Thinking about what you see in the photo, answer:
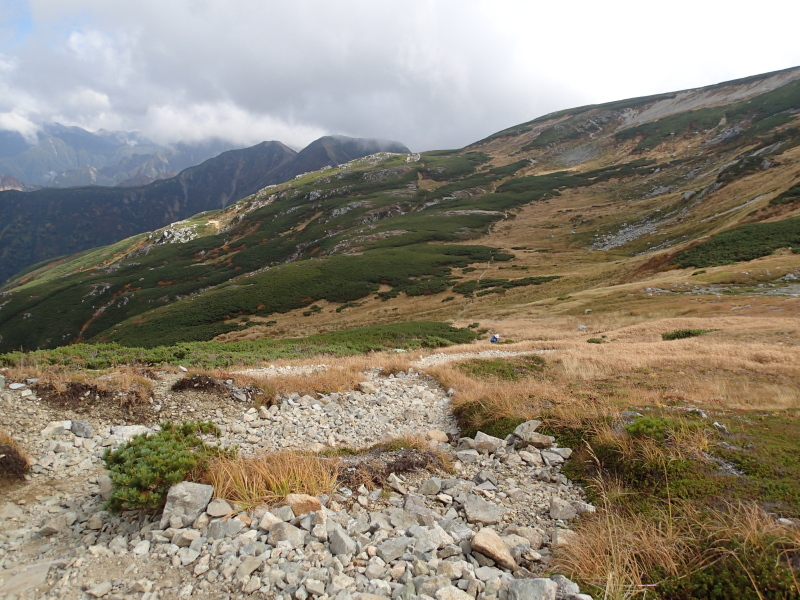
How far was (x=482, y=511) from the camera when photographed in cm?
505

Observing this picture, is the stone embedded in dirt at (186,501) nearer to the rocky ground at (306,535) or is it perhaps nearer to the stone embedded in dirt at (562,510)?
the rocky ground at (306,535)

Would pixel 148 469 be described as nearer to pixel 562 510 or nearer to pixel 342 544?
pixel 342 544

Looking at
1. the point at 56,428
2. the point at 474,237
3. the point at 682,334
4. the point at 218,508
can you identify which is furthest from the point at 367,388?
the point at 474,237

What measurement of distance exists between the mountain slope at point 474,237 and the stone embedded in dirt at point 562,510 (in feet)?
126

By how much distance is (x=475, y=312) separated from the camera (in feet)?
152

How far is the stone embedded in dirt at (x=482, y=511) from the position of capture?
4883 mm

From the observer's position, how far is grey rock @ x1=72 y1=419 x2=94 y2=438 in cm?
771

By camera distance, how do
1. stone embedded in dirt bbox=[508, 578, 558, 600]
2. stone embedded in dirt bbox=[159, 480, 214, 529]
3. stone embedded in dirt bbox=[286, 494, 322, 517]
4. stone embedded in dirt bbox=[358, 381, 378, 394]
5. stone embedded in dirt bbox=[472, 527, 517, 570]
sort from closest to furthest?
stone embedded in dirt bbox=[508, 578, 558, 600] < stone embedded in dirt bbox=[472, 527, 517, 570] < stone embedded in dirt bbox=[159, 480, 214, 529] < stone embedded in dirt bbox=[286, 494, 322, 517] < stone embedded in dirt bbox=[358, 381, 378, 394]

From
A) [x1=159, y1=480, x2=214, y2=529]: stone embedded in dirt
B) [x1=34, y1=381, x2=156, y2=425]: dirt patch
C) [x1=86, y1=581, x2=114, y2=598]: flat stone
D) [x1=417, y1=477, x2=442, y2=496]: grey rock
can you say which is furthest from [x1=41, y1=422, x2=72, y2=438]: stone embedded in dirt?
[x1=417, y1=477, x2=442, y2=496]: grey rock

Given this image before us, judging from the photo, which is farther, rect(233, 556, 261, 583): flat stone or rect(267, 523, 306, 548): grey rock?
rect(267, 523, 306, 548): grey rock

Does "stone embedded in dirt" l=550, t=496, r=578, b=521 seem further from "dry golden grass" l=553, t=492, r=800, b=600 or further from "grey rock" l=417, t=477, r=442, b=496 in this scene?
"grey rock" l=417, t=477, r=442, b=496

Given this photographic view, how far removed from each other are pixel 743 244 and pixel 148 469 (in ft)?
196

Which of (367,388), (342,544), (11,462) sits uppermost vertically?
(11,462)

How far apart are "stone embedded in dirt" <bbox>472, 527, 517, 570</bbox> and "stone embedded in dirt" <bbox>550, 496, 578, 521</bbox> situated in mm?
1114
